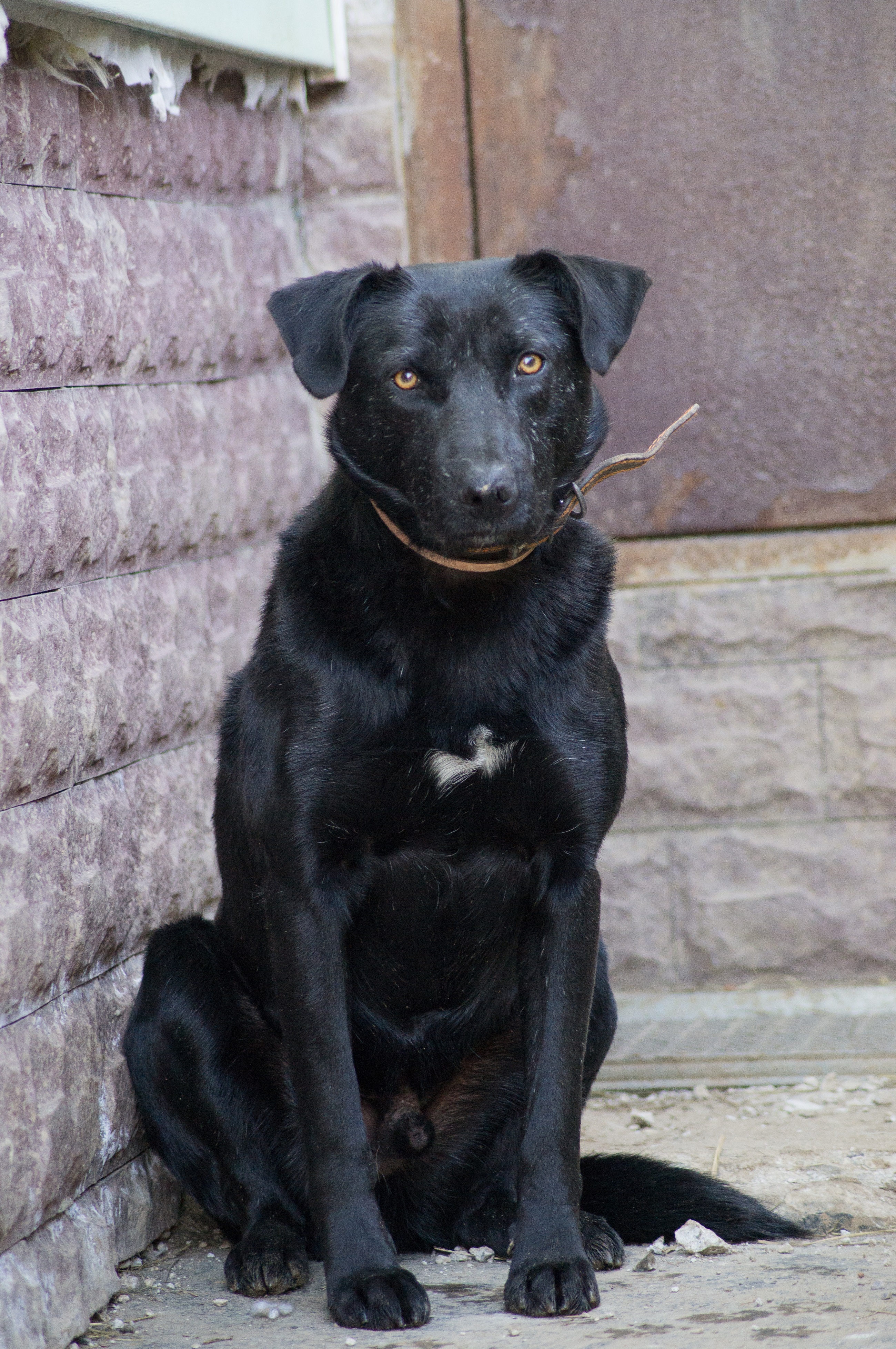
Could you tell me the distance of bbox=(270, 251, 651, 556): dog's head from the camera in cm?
219

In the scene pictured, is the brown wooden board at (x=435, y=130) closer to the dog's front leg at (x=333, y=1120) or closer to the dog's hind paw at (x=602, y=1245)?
the dog's front leg at (x=333, y=1120)

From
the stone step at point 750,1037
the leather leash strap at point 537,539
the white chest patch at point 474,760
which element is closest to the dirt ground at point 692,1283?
the stone step at point 750,1037

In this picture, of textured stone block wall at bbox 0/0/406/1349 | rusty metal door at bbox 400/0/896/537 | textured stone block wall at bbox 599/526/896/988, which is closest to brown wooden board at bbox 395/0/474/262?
rusty metal door at bbox 400/0/896/537

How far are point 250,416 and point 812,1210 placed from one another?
2158 mm

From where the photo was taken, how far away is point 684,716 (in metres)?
3.84

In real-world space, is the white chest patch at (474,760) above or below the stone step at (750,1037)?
above

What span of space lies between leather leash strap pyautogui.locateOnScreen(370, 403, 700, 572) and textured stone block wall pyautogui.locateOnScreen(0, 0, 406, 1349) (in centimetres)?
59

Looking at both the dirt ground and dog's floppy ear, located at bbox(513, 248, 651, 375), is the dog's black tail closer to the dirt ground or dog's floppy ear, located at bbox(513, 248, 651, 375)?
the dirt ground

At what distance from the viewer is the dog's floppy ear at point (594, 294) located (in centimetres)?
233

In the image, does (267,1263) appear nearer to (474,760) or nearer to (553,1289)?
(553,1289)

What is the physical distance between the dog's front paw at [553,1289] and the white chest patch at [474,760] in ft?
2.43

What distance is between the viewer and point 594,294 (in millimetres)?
2348

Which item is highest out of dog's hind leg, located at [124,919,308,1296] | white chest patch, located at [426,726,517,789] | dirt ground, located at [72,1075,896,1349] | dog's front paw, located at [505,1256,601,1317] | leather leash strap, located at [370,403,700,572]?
leather leash strap, located at [370,403,700,572]

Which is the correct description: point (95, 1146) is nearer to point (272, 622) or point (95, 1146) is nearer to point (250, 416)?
point (272, 622)
